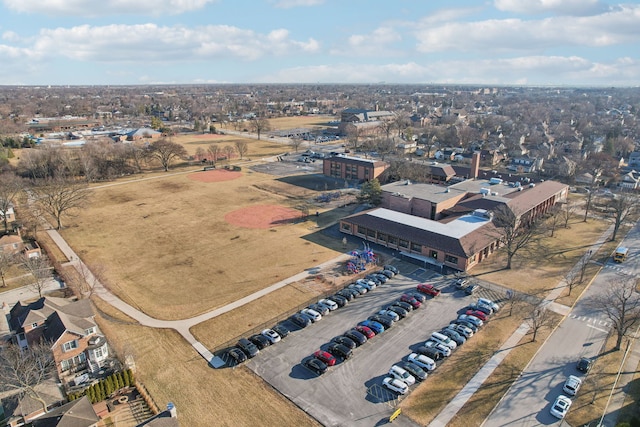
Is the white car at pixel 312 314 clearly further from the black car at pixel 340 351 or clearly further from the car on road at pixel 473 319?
the car on road at pixel 473 319

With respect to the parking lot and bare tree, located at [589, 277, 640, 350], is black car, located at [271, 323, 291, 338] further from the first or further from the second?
bare tree, located at [589, 277, 640, 350]

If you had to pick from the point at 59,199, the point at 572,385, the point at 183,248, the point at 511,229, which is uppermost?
the point at 59,199

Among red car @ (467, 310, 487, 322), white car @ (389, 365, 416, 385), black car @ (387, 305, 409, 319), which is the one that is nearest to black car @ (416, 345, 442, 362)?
white car @ (389, 365, 416, 385)

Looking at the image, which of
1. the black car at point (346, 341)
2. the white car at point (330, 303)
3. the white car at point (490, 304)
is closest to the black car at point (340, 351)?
the black car at point (346, 341)

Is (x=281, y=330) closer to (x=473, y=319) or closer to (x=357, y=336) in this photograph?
(x=357, y=336)

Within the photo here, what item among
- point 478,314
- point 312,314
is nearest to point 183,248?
point 312,314

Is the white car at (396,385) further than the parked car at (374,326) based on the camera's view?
No
